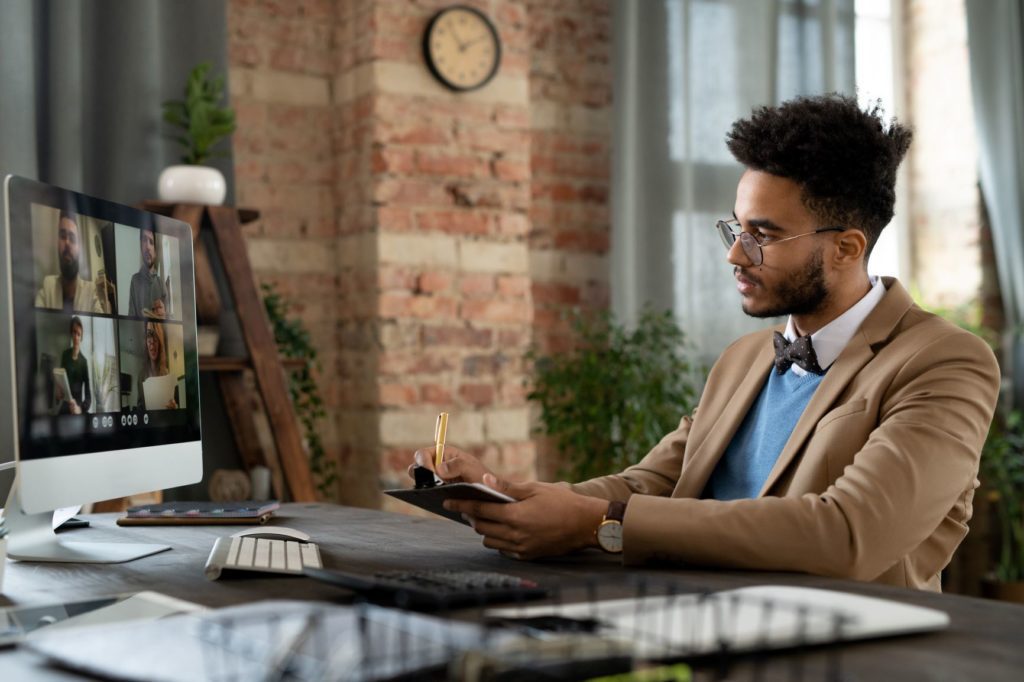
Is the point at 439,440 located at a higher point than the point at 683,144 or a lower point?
lower

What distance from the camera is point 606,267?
14.8 ft

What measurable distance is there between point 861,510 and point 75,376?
1.03m

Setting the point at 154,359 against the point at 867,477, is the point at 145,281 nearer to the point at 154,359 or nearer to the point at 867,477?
the point at 154,359

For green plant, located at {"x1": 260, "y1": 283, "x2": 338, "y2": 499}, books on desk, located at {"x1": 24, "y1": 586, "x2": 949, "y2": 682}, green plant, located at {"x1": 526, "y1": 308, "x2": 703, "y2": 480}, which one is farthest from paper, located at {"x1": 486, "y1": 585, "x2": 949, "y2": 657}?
green plant, located at {"x1": 526, "y1": 308, "x2": 703, "y2": 480}

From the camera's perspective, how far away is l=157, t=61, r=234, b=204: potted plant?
10.8 feet

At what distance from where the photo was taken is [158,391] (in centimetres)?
177

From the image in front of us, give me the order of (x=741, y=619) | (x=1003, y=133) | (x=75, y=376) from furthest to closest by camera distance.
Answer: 1. (x=1003, y=133)
2. (x=75, y=376)
3. (x=741, y=619)

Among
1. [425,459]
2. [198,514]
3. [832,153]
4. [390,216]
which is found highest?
[390,216]

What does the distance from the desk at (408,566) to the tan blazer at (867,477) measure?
1.7 inches

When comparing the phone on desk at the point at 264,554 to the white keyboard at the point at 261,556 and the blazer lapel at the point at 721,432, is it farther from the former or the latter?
the blazer lapel at the point at 721,432

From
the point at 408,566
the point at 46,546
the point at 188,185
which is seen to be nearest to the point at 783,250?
the point at 408,566

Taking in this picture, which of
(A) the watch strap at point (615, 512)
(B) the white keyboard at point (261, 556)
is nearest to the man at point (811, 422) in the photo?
(A) the watch strap at point (615, 512)

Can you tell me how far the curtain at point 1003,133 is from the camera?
4934 mm

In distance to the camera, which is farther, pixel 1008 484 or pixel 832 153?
pixel 1008 484
